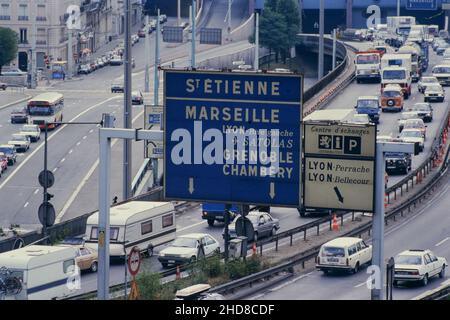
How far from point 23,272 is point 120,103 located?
279ft

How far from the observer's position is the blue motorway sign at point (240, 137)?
39781mm

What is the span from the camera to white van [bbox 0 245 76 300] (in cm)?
4622

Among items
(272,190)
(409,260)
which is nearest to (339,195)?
(272,190)

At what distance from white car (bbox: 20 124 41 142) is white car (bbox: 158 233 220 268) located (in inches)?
2115

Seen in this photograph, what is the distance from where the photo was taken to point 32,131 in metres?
110

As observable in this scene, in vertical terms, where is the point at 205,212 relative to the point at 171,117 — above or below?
below

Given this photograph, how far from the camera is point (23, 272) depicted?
46156 mm

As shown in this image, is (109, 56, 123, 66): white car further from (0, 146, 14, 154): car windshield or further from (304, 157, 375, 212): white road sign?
(304, 157, 375, 212): white road sign

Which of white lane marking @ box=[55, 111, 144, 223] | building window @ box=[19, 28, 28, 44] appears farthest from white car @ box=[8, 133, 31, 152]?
building window @ box=[19, 28, 28, 44]

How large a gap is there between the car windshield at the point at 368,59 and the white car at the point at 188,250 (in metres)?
58.5

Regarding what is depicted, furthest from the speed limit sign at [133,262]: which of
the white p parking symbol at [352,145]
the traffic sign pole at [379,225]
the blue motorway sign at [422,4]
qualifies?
the blue motorway sign at [422,4]
